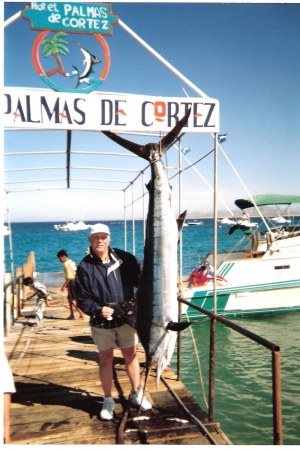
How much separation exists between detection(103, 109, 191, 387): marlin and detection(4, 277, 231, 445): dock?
1.09ft

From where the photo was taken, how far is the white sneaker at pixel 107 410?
2.95 meters

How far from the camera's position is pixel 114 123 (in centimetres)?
289

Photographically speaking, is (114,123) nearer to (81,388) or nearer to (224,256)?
(81,388)

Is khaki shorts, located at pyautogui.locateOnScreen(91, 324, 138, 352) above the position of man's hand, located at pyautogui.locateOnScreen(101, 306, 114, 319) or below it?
below

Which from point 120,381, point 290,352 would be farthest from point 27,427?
point 290,352

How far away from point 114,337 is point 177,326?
764mm

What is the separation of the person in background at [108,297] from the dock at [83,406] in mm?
221

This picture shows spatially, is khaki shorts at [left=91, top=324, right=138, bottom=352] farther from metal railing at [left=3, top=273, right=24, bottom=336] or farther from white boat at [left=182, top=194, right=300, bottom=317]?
white boat at [left=182, top=194, right=300, bottom=317]

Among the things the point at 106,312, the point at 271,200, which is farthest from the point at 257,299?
the point at 106,312

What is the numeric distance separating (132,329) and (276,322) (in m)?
8.88

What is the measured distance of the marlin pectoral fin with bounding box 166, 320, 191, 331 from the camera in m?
2.38

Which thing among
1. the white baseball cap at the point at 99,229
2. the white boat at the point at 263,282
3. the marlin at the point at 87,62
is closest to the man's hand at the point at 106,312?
the white baseball cap at the point at 99,229

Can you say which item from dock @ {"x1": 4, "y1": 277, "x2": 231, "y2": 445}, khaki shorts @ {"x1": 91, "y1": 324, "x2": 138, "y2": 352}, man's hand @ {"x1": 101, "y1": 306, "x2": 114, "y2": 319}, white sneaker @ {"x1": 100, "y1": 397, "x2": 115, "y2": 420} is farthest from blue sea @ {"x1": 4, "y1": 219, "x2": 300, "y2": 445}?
man's hand @ {"x1": 101, "y1": 306, "x2": 114, "y2": 319}

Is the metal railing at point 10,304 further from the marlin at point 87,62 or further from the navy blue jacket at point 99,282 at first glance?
the marlin at point 87,62
